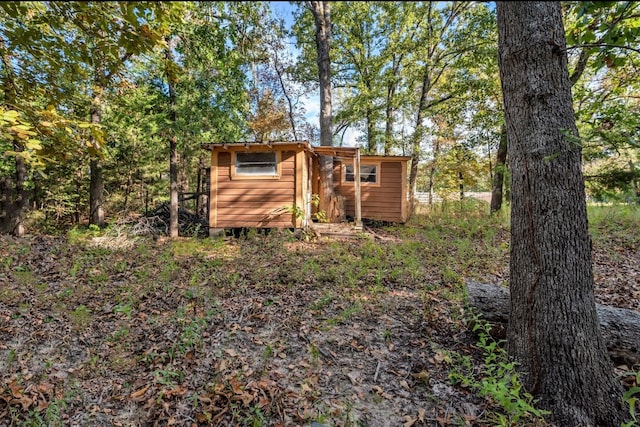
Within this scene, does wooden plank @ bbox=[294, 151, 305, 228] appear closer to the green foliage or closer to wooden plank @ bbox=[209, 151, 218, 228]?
wooden plank @ bbox=[209, 151, 218, 228]

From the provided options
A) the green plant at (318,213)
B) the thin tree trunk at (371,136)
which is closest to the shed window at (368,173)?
the green plant at (318,213)

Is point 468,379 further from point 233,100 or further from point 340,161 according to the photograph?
point 340,161

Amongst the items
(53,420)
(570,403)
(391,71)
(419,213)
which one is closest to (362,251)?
(570,403)

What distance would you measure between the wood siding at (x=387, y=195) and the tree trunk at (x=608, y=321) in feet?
27.1

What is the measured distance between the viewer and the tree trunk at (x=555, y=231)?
240cm

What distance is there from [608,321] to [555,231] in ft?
4.49

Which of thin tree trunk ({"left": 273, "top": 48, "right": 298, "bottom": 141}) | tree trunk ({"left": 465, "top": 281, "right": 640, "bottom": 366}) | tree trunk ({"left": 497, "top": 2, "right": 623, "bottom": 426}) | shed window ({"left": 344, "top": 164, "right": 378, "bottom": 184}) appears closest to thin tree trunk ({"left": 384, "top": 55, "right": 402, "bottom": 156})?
shed window ({"left": 344, "top": 164, "right": 378, "bottom": 184})

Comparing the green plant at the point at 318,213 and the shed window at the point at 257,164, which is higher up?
the shed window at the point at 257,164

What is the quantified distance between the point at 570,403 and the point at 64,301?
18.3ft

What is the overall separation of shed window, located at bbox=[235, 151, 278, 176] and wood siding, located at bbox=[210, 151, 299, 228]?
19 cm

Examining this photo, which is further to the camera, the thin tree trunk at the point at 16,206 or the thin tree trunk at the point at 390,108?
the thin tree trunk at the point at 390,108

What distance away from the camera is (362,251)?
7016 millimetres

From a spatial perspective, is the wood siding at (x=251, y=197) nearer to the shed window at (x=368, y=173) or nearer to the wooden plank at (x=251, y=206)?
the wooden plank at (x=251, y=206)

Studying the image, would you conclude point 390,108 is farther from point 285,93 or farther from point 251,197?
point 251,197
